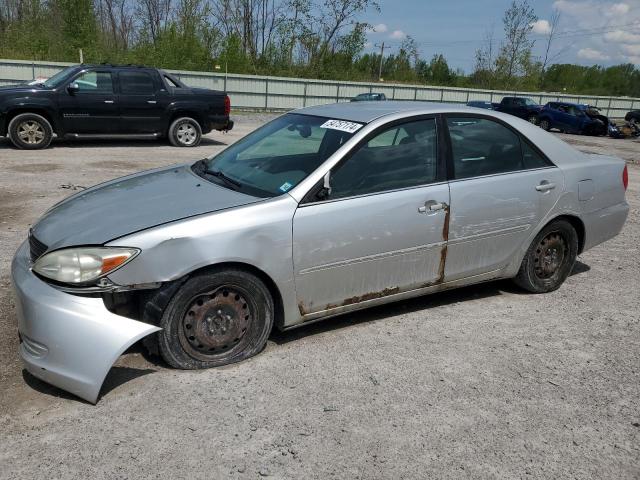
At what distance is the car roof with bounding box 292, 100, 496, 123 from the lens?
4.11 m

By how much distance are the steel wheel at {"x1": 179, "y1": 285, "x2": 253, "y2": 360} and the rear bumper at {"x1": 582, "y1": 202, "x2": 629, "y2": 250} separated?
122 inches

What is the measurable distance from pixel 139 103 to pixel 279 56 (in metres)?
Result: 25.4

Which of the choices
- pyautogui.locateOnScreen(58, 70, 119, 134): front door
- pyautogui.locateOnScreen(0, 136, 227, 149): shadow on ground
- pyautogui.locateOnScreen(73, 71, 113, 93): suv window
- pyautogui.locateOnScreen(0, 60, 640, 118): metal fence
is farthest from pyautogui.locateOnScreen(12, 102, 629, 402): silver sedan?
pyautogui.locateOnScreen(0, 60, 640, 118): metal fence

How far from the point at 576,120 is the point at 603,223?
24087 mm

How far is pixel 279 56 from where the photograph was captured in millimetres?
36125

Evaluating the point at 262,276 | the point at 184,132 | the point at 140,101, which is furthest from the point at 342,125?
the point at 184,132

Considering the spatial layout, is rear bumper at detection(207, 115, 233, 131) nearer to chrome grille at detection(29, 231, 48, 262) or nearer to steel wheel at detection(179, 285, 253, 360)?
chrome grille at detection(29, 231, 48, 262)

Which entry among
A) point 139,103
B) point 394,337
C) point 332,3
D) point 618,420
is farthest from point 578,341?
point 332,3

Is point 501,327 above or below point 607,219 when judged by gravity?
below

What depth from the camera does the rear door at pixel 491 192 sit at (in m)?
4.14

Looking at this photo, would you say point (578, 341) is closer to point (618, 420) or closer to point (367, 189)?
point (618, 420)

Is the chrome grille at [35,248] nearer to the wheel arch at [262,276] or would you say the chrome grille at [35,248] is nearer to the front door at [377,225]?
the wheel arch at [262,276]

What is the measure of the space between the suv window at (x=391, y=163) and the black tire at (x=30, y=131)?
9636mm

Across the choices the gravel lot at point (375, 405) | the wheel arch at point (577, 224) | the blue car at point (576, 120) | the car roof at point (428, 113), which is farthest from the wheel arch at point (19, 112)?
the blue car at point (576, 120)
